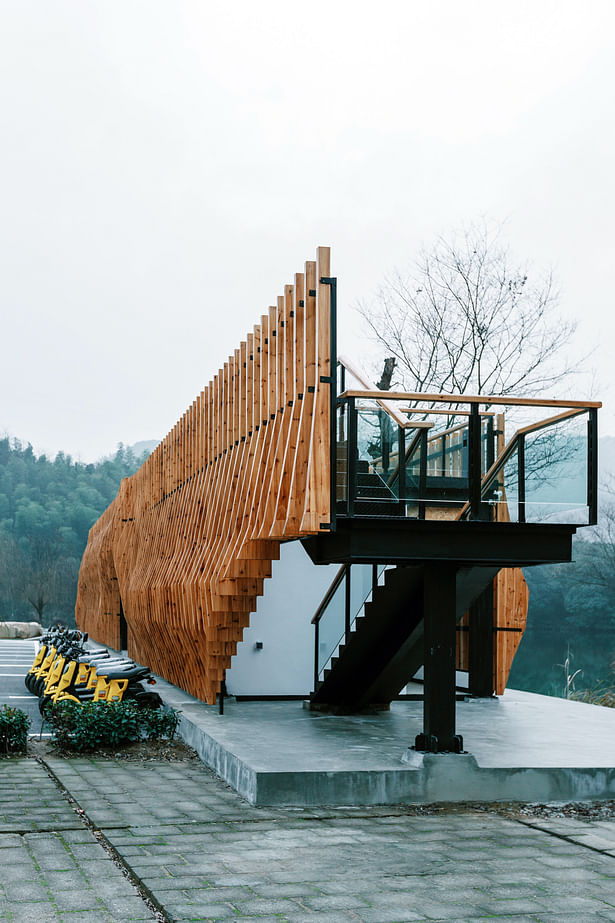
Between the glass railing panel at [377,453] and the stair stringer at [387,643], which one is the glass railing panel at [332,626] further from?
the glass railing panel at [377,453]

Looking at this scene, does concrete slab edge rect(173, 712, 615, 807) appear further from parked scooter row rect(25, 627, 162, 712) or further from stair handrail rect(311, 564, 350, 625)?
stair handrail rect(311, 564, 350, 625)

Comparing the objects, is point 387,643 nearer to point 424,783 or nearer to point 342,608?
point 342,608

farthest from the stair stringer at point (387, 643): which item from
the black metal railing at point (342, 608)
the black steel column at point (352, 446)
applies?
the black steel column at point (352, 446)

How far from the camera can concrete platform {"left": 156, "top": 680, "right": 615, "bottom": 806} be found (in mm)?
7395

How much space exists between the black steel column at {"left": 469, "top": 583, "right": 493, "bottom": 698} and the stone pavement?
16.5ft

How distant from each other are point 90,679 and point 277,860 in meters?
6.20

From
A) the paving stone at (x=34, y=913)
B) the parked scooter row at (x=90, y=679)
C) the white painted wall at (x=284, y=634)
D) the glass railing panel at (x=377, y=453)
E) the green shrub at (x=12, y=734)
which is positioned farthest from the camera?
the white painted wall at (x=284, y=634)

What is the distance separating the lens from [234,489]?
36.1 ft

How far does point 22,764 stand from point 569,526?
4764 mm

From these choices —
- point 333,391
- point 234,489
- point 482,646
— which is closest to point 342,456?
point 333,391

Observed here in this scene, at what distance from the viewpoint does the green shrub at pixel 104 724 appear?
30.7 feet

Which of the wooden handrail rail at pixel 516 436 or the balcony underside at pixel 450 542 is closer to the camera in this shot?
the balcony underside at pixel 450 542

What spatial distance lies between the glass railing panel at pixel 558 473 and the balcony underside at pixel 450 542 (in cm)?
12

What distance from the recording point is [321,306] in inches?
320
